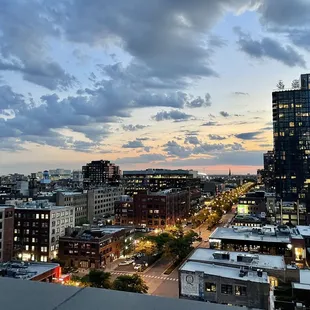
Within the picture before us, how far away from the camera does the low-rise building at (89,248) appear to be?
4066 cm

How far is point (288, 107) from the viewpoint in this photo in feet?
286

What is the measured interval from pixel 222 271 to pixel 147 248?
21.8 m

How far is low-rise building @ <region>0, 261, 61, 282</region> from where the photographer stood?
80.2ft

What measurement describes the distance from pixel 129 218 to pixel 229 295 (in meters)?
50.7

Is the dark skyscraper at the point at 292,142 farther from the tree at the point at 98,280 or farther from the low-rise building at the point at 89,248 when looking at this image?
the tree at the point at 98,280

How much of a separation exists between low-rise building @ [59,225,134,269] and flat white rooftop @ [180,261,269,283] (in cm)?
1862

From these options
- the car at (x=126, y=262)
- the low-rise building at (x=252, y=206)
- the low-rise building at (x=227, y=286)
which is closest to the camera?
the low-rise building at (x=227, y=286)

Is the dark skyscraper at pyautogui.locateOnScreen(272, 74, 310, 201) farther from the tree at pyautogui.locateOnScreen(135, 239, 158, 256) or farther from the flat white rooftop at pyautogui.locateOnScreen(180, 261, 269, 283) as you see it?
the flat white rooftop at pyautogui.locateOnScreen(180, 261, 269, 283)

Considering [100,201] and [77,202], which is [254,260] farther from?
[100,201]

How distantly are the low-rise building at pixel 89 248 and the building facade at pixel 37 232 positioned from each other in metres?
2.86

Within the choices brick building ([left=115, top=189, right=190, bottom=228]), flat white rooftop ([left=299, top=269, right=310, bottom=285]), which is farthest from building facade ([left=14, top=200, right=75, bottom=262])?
flat white rooftop ([left=299, top=269, right=310, bottom=285])

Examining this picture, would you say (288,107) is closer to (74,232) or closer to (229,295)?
(74,232)

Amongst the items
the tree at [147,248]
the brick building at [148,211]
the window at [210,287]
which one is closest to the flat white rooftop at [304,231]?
the tree at [147,248]

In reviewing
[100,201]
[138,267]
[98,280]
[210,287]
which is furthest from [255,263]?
[100,201]
